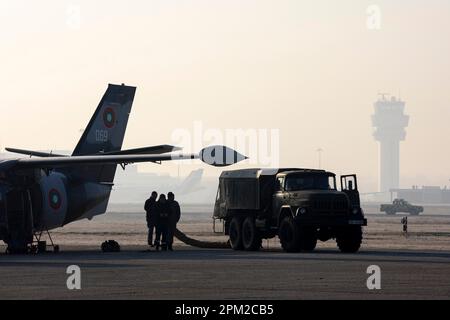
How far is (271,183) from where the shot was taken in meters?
38.2

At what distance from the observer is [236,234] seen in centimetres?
3959

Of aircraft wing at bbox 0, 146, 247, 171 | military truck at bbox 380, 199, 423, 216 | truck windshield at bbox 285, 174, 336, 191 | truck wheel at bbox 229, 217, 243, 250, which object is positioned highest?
aircraft wing at bbox 0, 146, 247, 171

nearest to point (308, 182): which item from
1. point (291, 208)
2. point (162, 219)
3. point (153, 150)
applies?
point (291, 208)

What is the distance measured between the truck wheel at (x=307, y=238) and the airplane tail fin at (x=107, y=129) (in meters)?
9.55

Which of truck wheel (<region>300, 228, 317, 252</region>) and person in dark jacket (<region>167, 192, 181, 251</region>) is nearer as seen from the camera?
truck wheel (<region>300, 228, 317, 252</region>)

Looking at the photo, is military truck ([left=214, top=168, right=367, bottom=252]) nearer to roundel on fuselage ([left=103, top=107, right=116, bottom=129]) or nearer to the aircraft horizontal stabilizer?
the aircraft horizontal stabilizer

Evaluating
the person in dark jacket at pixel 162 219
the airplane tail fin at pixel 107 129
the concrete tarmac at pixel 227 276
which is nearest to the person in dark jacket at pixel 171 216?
the person in dark jacket at pixel 162 219

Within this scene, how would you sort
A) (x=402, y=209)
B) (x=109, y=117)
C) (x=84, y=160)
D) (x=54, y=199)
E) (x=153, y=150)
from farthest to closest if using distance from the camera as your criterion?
1. (x=402, y=209)
2. (x=109, y=117)
3. (x=54, y=199)
4. (x=153, y=150)
5. (x=84, y=160)

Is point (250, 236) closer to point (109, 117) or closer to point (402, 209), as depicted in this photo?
point (109, 117)

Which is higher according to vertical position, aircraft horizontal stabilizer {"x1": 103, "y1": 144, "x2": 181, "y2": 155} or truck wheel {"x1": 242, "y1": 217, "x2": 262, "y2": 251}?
aircraft horizontal stabilizer {"x1": 103, "y1": 144, "x2": 181, "y2": 155}

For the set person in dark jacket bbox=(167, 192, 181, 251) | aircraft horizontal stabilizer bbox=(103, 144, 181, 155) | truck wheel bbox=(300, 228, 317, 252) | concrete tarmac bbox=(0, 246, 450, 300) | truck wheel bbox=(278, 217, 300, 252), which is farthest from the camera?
person in dark jacket bbox=(167, 192, 181, 251)

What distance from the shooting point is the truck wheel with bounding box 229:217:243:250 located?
129ft

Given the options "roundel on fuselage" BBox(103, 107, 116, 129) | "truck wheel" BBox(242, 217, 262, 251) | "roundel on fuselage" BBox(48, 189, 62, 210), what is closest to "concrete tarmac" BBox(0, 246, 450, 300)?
"truck wheel" BBox(242, 217, 262, 251)

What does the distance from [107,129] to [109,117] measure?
19.8 inches
